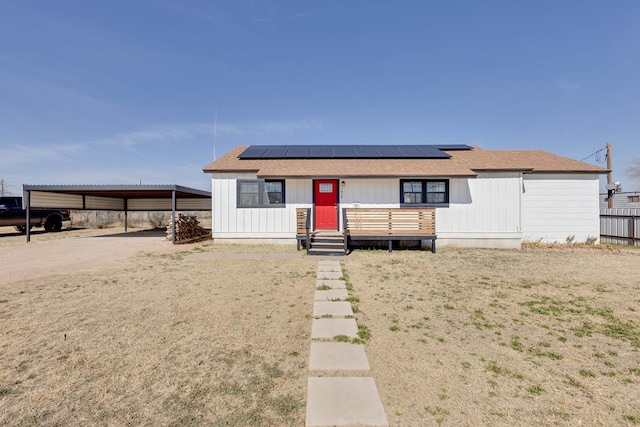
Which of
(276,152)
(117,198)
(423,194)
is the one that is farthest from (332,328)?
(117,198)

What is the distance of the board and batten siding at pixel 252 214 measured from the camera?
36.2ft

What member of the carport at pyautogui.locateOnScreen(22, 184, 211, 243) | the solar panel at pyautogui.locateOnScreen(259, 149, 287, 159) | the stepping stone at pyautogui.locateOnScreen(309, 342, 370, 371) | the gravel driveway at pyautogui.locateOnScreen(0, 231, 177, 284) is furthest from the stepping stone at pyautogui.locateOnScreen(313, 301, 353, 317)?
the carport at pyautogui.locateOnScreen(22, 184, 211, 243)

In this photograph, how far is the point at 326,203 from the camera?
11109mm

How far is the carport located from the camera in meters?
12.0

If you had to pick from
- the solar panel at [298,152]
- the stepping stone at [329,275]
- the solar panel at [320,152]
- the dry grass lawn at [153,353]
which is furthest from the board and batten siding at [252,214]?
the dry grass lawn at [153,353]

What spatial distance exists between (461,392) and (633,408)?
4.62 ft

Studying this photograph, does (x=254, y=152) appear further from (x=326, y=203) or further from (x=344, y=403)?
(x=344, y=403)

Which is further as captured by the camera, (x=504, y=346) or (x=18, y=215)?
(x=18, y=215)

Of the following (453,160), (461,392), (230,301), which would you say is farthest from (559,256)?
(230,301)

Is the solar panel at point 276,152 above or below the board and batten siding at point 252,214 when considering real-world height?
above

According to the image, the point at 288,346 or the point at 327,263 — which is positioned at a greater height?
the point at 327,263

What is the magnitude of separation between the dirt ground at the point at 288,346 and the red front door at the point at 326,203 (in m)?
4.50

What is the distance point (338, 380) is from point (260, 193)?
9.27 m

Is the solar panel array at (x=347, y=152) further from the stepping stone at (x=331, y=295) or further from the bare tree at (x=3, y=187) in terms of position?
the bare tree at (x=3, y=187)
